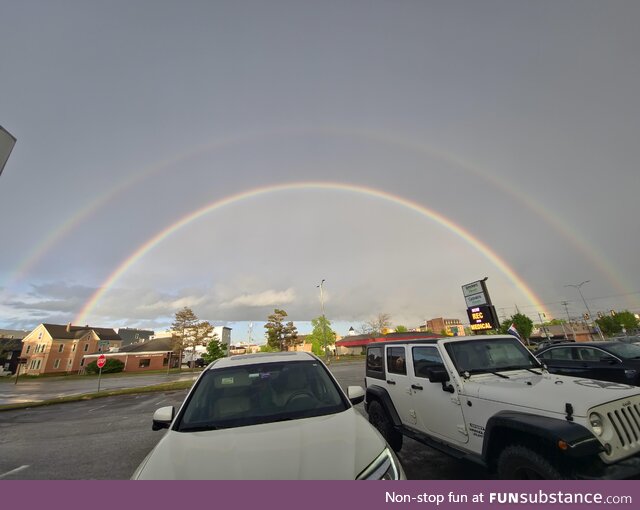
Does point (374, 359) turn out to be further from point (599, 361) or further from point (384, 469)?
point (599, 361)

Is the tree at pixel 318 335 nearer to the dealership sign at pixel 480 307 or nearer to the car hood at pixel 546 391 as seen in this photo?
the dealership sign at pixel 480 307

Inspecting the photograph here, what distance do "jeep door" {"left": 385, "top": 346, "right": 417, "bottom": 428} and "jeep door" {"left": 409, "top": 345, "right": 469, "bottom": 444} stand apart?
0.19 m

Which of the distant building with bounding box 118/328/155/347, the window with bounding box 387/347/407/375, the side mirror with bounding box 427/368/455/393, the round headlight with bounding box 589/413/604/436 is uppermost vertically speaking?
the distant building with bounding box 118/328/155/347

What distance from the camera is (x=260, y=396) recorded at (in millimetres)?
3666

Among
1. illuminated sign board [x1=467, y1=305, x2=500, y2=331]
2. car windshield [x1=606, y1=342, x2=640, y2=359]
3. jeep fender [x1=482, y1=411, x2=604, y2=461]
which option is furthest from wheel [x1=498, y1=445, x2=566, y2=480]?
illuminated sign board [x1=467, y1=305, x2=500, y2=331]

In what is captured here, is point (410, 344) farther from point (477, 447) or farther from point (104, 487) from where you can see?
point (104, 487)

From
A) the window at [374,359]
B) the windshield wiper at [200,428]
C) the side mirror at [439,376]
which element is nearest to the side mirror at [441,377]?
the side mirror at [439,376]

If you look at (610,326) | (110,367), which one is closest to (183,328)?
(110,367)

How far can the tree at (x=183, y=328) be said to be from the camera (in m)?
53.4

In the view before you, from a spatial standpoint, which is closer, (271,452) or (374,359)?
(271,452)

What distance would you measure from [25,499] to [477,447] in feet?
15.1

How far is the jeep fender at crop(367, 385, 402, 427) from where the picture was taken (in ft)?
18.7

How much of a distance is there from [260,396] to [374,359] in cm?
399

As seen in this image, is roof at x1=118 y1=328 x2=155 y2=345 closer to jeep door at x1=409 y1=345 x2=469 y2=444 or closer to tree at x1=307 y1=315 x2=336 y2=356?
tree at x1=307 y1=315 x2=336 y2=356
